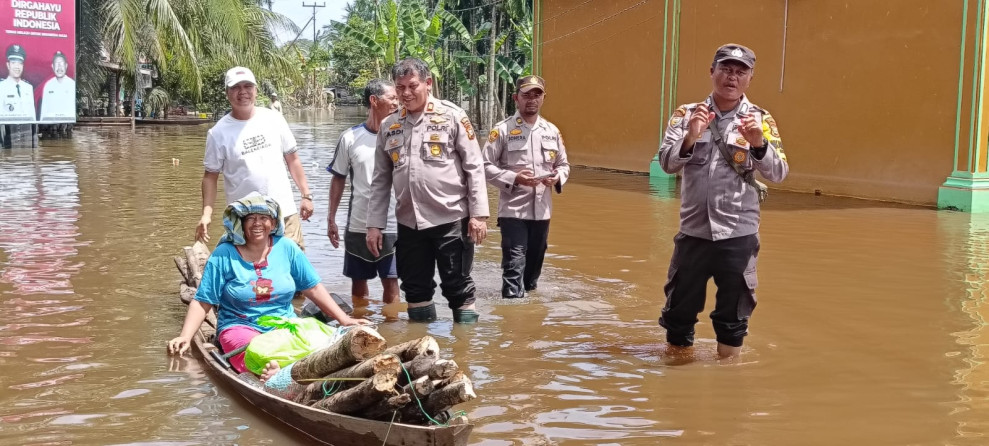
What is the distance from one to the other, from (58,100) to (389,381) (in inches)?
1035

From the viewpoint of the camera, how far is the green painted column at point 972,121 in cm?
1427

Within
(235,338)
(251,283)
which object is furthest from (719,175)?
(235,338)

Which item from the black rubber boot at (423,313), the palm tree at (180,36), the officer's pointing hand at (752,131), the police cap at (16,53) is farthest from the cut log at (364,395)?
the palm tree at (180,36)

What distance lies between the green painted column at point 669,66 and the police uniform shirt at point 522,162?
1196cm

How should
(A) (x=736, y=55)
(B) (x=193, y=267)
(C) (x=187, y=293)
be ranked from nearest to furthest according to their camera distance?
(A) (x=736, y=55) < (C) (x=187, y=293) < (B) (x=193, y=267)

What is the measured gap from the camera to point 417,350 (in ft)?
14.4

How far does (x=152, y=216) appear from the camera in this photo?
527 inches

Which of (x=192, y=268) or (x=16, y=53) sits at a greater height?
(x=16, y=53)

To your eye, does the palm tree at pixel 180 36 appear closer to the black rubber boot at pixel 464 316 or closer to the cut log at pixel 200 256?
the cut log at pixel 200 256

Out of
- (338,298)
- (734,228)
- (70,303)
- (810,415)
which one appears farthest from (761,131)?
(70,303)

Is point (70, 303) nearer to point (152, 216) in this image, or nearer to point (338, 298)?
point (338, 298)

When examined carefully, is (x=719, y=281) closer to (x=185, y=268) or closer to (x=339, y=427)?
(x=339, y=427)

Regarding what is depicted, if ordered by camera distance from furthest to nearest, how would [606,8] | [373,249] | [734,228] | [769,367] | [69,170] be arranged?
[606,8], [69,170], [373,249], [769,367], [734,228]

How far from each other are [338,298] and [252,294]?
1.62 meters
